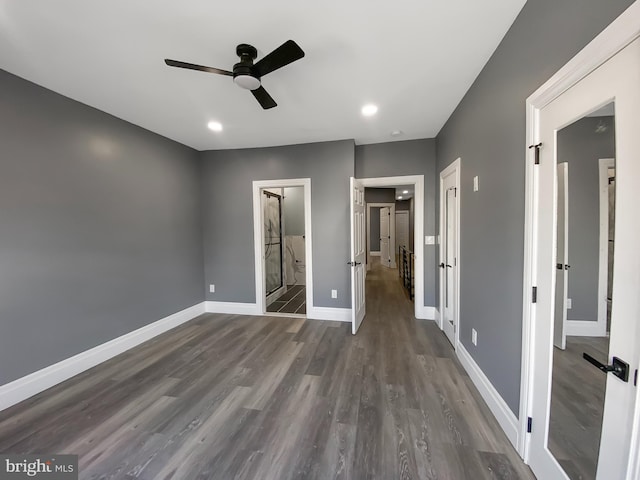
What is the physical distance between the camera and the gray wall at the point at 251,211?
147 inches

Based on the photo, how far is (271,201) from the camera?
16.9 ft

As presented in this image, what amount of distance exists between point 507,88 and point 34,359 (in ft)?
13.9

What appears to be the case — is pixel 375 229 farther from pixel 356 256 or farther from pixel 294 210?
pixel 356 256

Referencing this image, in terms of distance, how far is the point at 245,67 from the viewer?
1.69 meters

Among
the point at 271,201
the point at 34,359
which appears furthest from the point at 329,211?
the point at 34,359

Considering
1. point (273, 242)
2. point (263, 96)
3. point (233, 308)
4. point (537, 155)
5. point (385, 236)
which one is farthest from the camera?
point (385, 236)

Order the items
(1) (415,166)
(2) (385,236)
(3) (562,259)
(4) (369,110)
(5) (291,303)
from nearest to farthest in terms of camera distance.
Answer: (3) (562,259) < (4) (369,110) < (1) (415,166) < (5) (291,303) < (2) (385,236)

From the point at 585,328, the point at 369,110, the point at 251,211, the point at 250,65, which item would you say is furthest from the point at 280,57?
the point at 251,211

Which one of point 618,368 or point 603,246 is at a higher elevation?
point 603,246

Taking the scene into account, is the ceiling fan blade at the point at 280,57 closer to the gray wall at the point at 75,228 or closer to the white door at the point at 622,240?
the white door at the point at 622,240

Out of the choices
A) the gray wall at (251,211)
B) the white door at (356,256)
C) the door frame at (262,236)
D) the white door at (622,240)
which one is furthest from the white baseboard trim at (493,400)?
the door frame at (262,236)

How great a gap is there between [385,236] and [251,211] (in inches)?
244

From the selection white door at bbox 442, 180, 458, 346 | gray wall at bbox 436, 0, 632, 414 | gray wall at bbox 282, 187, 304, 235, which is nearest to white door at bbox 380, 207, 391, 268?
gray wall at bbox 282, 187, 304, 235

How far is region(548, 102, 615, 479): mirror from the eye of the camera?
0.99 metres
